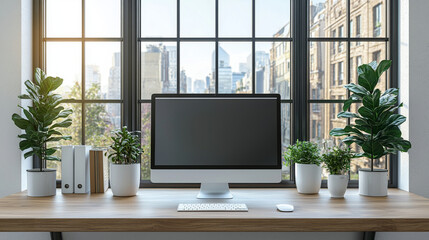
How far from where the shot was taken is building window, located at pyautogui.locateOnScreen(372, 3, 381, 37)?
2.44 m

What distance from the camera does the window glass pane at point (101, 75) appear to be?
2.45 meters

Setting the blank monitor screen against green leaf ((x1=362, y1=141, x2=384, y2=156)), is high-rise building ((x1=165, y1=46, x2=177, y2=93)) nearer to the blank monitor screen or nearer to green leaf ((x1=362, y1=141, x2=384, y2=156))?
the blank monitor screen

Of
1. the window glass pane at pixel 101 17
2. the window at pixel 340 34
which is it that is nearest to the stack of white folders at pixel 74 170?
the window glass pane at pixel 101 17

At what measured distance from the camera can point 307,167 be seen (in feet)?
6.89

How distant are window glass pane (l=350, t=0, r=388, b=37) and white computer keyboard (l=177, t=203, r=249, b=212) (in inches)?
59.7

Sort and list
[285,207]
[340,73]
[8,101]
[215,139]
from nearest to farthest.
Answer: [285,207] < [215,139] < [8,101] < [340,73]

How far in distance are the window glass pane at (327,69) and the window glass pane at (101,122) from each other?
4.58 ft

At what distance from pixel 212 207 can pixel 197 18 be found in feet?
4.47

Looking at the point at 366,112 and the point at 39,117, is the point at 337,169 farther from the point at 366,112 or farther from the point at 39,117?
the point at 39,117

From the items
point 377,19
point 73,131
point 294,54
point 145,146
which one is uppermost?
point 377,19

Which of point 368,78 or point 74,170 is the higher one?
point 368,78

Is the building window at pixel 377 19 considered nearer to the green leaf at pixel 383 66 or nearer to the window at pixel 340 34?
the window at pixel 340 34

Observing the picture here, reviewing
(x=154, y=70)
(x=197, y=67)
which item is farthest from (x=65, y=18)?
(x=197, y=67)

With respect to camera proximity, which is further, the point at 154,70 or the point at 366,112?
the point at 154,70
